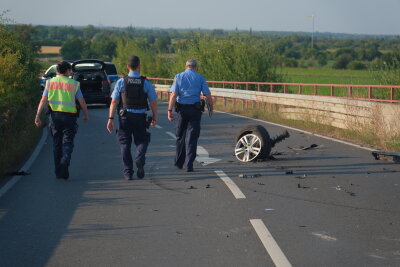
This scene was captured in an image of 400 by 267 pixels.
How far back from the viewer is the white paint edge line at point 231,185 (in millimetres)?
9430

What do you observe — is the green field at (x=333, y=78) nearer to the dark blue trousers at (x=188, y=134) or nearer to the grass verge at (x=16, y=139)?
the grass verge at (x=16, y=139)

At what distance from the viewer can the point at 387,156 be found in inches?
499

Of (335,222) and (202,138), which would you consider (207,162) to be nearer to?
(202,138)

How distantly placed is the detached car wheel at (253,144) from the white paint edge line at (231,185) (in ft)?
4.55

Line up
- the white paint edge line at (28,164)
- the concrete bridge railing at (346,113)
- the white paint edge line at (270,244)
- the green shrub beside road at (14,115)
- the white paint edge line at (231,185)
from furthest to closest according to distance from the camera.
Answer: the concrete bridge railing at (346,113) → the green shrub beside road at (14,115) → the white paint edge line at (28,164) → the white paint edge line at (231,185) → the white paint edge line at (270,244)

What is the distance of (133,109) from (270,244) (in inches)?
183

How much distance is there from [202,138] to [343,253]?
35.3 feet

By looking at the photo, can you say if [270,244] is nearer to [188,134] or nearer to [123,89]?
[123,89]

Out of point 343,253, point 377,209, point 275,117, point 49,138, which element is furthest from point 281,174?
point 275,117

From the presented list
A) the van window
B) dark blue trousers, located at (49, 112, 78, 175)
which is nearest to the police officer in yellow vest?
dark blue trousers, located at (49, 112, 78, 175)

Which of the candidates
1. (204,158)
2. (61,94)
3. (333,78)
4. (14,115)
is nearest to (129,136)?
(61,94)

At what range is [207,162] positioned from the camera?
42.1 ft

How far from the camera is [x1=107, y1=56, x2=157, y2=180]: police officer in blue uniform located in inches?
422

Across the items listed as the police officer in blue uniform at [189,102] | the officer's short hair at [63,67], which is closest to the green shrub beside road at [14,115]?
the officer's short hair at [63,67]
